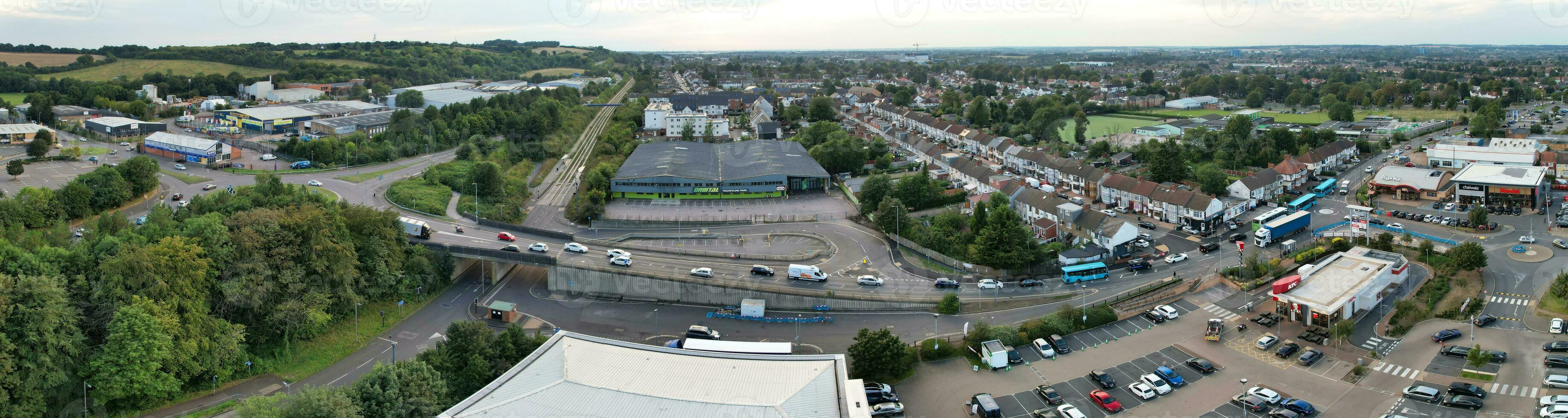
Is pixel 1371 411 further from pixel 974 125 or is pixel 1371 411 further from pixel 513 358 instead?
pixel 974 125

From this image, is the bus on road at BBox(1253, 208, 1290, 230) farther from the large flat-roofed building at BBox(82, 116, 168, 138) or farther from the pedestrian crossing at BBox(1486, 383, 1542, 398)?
the large flat-roofed building at BBox(82, 116, 168, 138)

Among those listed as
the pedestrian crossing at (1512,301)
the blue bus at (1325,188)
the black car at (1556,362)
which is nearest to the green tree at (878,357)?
the black car at (1556,362)

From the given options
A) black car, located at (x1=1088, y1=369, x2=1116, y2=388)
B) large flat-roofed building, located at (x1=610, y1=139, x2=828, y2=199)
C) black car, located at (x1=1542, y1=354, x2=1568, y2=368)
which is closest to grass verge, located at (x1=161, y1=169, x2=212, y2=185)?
large flat-roofed building, located at (x1=610, y1=139, x2=828, y2=199)

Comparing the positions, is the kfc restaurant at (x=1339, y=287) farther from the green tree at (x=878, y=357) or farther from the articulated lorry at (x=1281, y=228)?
the green tree at (x=878, y=357)

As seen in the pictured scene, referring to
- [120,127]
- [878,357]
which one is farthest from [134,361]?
[120,127]

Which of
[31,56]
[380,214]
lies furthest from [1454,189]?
[31,56]

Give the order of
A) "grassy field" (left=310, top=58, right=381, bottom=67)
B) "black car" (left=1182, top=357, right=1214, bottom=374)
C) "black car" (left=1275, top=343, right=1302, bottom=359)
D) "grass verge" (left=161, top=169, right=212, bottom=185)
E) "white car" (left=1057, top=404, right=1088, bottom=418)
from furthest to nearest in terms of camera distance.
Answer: "grassy field" (left=310, top=58, right=381, bottom=67) → "grass verge" (left=161, top=169, right=212, bottom=185) → "black car" (left=1275, top=343, right=1302, bottom=359) → "black car" (left=1182, top=357, right=1214, bottom=374) → "white car" (left=1057, top=404, right=1088, bottom=418)
